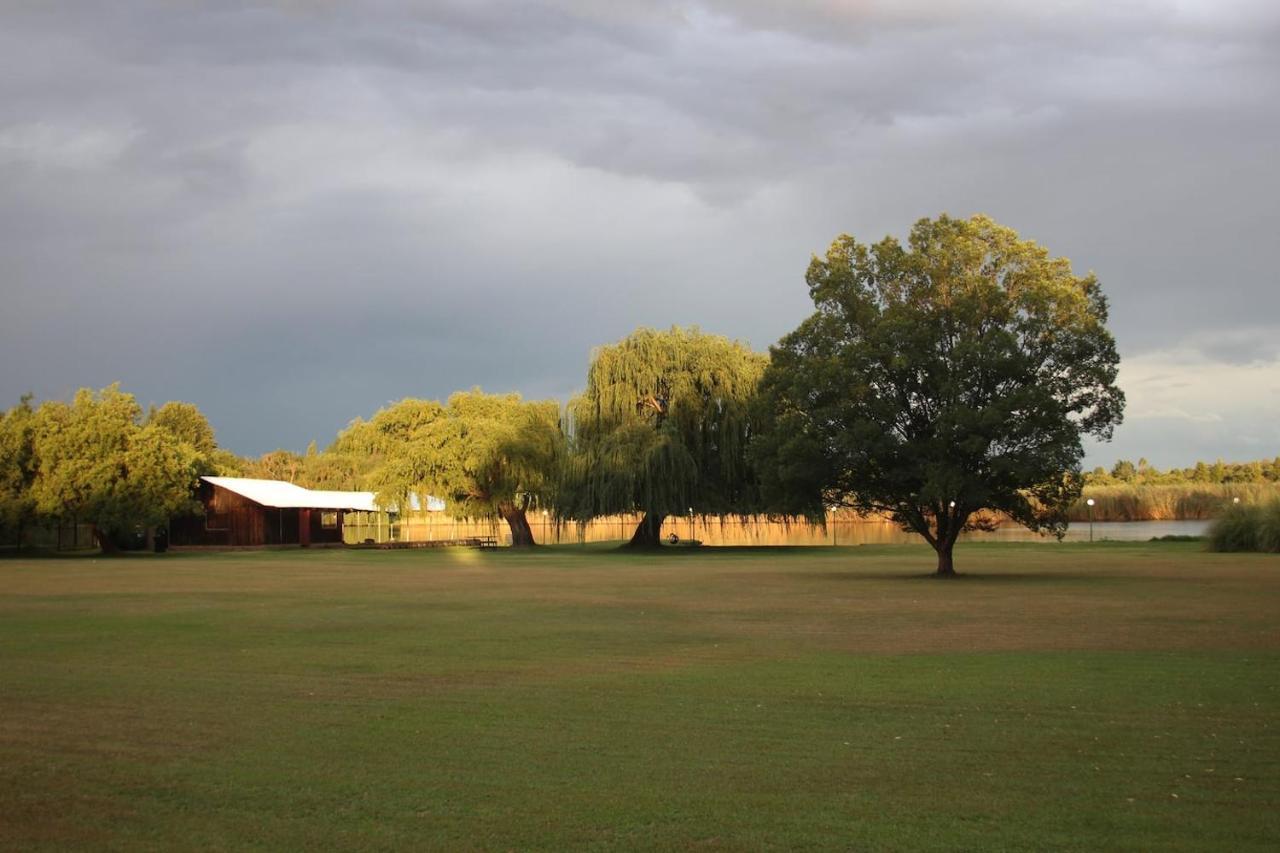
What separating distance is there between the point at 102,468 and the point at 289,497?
52.0 feet

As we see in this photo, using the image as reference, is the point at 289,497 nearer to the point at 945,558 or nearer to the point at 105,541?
the point at 105,541

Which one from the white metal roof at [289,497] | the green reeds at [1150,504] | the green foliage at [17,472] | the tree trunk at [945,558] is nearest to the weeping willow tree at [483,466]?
the white metal roof at [289,497]

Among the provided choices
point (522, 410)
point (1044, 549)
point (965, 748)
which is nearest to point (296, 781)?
point (965, 748)

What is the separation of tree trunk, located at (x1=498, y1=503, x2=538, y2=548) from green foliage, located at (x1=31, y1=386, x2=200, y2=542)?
1652 centimetres

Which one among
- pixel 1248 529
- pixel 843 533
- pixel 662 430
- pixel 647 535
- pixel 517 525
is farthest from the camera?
pixel 843 533

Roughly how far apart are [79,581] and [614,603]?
56.6 feet

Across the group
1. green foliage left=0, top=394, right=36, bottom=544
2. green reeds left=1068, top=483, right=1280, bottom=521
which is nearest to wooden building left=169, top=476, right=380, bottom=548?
green foliage left=0, top=394, right=36, bottom=544

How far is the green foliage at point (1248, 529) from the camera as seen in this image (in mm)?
47219

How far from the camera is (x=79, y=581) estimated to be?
108ft

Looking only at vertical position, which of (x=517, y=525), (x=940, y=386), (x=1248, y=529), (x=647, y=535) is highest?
(x=940, y=386)

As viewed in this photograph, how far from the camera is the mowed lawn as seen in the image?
7008 mm

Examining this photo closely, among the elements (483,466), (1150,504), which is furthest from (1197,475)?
(483,466)

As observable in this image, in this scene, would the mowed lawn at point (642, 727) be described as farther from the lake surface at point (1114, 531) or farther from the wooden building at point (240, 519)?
the lake surface at point (1114, 531)

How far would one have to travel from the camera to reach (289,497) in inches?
2739
